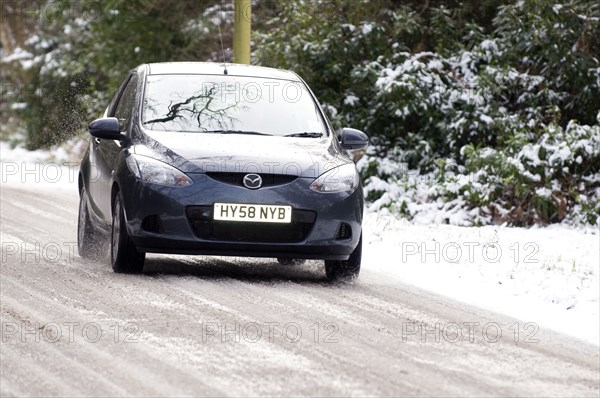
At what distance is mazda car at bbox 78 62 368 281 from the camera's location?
9.15 meters

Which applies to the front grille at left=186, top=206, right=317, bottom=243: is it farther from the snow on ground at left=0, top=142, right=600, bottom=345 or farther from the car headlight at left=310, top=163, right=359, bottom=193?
the snow on ground at left=0, top=142, right=600, bottom=345

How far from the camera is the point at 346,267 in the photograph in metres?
9.77

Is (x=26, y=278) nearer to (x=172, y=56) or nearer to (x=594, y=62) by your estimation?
(x=594, y=62)

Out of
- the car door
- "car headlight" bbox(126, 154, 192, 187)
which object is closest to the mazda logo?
"car headlight" bbox(126, 154, 192, 187)

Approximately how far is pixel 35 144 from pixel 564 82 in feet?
47.7

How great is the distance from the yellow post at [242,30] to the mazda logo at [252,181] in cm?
747

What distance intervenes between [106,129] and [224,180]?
1293mm

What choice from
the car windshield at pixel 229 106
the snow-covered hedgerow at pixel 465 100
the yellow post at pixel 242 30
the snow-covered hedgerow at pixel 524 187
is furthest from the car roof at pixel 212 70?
the yellow post at pixel 242 30

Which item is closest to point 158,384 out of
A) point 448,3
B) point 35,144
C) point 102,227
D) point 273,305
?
point 273,305

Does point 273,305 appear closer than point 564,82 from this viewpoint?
Yes

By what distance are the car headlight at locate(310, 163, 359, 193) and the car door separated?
1.63 meters

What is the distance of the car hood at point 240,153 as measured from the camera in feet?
30.3

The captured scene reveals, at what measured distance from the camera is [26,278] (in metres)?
9.32

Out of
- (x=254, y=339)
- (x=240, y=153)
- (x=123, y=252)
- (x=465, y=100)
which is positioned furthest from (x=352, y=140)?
(x=465, y=100)
